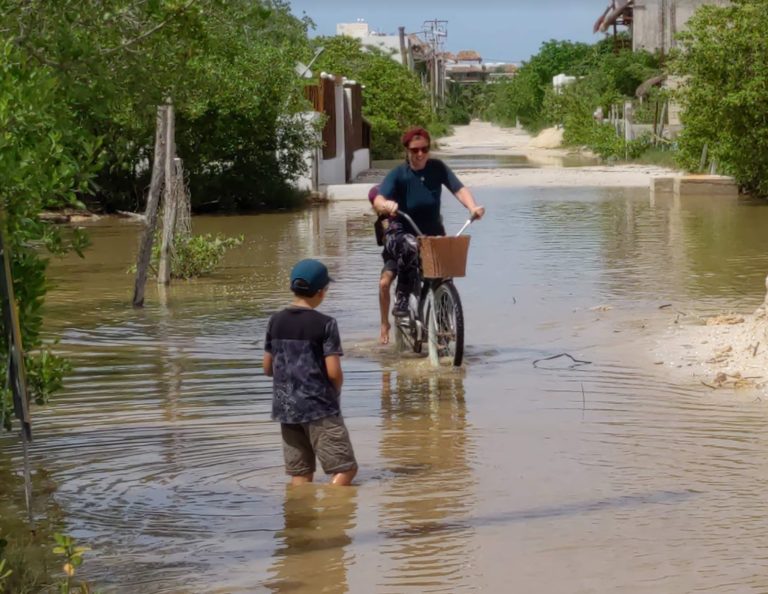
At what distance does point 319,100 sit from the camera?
3341 centimetres

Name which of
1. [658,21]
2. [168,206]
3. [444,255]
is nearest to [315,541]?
[444,255]

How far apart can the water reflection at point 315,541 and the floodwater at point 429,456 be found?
2 cm

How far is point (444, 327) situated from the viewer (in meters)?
10.3

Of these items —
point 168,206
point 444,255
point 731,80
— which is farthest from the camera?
point 731,80

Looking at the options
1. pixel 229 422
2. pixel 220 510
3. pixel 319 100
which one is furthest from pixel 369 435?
pixel 319 100

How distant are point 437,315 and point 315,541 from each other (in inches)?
168

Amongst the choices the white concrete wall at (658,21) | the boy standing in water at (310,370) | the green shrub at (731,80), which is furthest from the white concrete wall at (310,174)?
the white concrete wall at (658,21)

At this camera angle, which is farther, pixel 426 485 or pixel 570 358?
pixel 570 358

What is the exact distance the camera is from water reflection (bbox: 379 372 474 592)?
571 cm

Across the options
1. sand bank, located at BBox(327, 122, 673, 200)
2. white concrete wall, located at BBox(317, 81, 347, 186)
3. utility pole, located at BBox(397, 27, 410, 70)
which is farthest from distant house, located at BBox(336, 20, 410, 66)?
white concrete wall, located at BBox(317, 81, 347, 186)

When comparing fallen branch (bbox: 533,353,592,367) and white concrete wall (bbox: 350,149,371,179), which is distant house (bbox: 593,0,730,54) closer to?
white concrete wall (bbox: 350,149,371,179)

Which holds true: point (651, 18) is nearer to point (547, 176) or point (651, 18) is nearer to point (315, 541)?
point (547, 176)

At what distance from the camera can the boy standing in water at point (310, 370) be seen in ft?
21.9

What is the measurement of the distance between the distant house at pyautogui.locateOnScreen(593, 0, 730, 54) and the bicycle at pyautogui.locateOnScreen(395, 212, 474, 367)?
149ft
